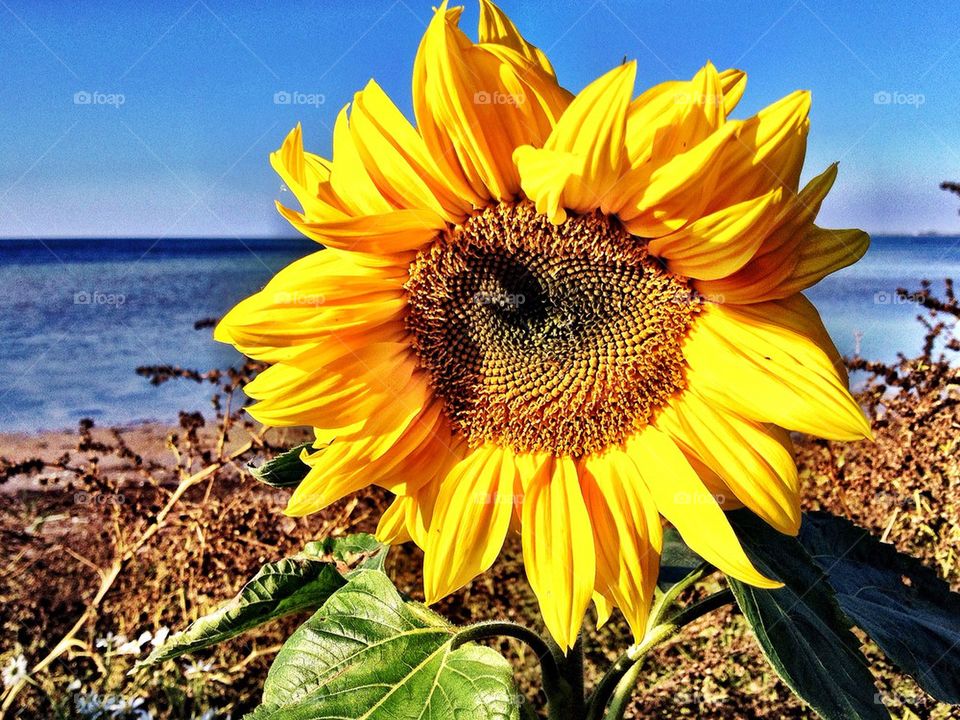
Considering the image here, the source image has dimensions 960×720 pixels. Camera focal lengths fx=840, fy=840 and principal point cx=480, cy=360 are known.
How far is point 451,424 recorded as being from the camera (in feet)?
3.50

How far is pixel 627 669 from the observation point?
119 centimetres

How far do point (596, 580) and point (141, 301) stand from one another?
20.0m

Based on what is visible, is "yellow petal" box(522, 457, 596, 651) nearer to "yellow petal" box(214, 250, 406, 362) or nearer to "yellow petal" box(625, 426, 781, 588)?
"yellow petal" box(625, 426, 781, 588)

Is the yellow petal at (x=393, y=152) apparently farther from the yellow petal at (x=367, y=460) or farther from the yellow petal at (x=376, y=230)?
the yellow petal at (x=367, y=460)

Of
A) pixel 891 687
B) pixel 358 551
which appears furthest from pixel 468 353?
pixel 891 687

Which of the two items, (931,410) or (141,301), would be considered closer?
(931,410)

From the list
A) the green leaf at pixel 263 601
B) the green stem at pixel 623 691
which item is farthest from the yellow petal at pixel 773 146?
the green leaf at pixel 263 601

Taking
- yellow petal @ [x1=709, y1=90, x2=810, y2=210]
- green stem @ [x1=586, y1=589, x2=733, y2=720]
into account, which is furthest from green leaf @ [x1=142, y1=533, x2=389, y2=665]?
yellow petal @ [x1=709, y1=90, x2=810, y2=210]

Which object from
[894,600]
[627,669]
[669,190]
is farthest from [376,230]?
[894,600]

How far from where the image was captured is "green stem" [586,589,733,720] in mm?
1151

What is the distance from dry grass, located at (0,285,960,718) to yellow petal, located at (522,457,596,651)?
105cm

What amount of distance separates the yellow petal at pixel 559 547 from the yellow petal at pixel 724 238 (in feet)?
0.96

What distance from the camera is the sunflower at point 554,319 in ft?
2.63

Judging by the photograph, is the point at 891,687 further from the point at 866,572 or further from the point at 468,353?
the point at 468,353
